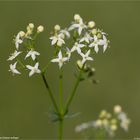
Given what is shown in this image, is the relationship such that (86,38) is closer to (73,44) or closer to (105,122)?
(73,44)

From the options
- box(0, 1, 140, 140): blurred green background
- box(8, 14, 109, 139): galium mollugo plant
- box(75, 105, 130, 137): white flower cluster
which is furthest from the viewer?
box(0, 1, 140, 140): blurred green background

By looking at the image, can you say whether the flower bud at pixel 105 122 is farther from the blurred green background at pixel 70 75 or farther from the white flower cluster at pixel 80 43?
the blurred green background at pixel 70 75

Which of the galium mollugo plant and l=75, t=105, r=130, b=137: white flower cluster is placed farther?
l=75, t=105, r=130, b=137: white flower cluster

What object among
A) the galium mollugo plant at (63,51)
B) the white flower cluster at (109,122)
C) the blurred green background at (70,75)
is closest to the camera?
the galium mollugo plant at (63,51)

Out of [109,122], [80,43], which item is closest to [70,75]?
[109,122]

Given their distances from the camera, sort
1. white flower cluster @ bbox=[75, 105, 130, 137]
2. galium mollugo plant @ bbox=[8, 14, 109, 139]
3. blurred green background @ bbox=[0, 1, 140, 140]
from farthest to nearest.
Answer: blurred green background @ bbox=[0, 1, 140, 140], white flower cluster @ bbox=[75, 105, 130, 137], galium mollugo plant @ bbox=[8, 14, 109, 139]

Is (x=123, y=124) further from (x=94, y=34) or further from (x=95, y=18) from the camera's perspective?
(x=95, y=18)

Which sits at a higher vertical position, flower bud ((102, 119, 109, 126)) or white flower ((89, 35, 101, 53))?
white flower ((89, 35, 101, 53))

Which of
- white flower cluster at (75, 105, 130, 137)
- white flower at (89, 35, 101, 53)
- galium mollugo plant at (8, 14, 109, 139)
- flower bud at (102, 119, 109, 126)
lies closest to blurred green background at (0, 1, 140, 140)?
white flower cluster at (75, 105, 130, 137)

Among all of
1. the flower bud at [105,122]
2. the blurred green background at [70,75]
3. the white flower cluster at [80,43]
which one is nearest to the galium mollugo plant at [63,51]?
the white flower cluster at [80,43]

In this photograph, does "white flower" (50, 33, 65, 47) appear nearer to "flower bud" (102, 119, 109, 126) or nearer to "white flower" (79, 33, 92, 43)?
"white flower" (79, 33, 92, 43)

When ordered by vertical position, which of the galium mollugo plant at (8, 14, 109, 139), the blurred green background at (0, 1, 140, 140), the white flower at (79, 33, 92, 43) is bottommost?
the blurred green background at (0, 1, 140, 140)
